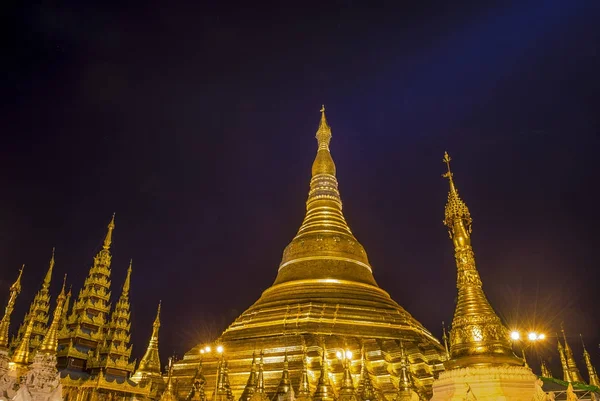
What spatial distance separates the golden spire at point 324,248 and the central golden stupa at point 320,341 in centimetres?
5

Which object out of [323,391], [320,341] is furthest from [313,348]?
[323,391]

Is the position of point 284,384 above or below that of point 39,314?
below

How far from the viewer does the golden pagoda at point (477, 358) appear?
6789mm

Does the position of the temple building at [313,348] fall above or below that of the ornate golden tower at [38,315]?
below

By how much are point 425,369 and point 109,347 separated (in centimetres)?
1261

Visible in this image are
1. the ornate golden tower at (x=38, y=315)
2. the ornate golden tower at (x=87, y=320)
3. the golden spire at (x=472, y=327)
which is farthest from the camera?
the ornate golden tower at (x=38, y=315)

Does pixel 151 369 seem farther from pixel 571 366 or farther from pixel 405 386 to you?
pixel 571 366

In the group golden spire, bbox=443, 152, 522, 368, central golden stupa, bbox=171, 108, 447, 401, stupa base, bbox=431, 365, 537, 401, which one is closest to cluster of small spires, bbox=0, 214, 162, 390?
central golden stupa, bbox=171, 108, 447, 401

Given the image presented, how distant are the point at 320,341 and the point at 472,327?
924 cm

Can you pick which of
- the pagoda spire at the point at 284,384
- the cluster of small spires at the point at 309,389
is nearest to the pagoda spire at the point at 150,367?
the cluster of small spires at the point at 309,389

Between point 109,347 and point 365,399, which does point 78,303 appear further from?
point 365,399

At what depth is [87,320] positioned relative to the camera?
1920cm

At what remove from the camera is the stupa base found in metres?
6.69

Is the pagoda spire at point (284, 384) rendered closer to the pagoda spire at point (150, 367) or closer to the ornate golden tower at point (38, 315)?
the pagoda spire at point (150, 367)
